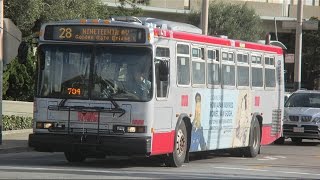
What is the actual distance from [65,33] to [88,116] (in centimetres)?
181

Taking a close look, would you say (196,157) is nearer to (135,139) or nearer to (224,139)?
(224,139)

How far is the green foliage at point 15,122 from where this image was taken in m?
26.3

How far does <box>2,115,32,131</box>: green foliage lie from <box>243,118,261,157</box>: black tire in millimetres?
9224

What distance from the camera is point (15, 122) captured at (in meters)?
27.0

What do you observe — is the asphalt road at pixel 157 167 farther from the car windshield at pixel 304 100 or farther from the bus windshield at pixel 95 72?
the car windshield at pixel 304 100

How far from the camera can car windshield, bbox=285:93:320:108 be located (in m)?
26.6

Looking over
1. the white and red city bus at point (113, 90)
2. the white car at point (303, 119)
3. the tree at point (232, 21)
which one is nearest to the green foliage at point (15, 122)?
the white car at point (303, 119)

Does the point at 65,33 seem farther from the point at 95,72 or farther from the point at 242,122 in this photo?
the point at 242,122

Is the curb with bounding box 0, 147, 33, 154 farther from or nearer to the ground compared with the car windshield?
nearer to the ground

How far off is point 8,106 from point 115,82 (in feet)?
48.7

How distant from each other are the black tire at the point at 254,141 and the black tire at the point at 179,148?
13.9 ft

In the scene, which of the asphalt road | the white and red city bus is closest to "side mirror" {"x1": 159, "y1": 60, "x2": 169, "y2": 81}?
the white and red city bus

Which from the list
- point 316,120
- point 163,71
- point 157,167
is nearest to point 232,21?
point 316,120

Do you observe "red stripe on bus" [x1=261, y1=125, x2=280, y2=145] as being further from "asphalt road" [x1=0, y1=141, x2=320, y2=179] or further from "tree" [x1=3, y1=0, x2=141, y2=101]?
"tree" [x1=3, y1=0, x2=141, y2=101]
